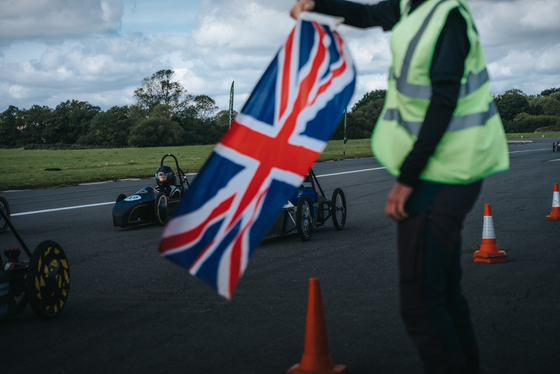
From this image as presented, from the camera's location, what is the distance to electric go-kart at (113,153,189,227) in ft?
30.5

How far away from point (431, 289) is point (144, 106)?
115433mm

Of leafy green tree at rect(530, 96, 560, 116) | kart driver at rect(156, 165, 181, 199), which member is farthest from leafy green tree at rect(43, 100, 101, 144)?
kart driver at rect(156, 165, 181, 199)

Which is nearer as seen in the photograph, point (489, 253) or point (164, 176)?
point (489, 253)

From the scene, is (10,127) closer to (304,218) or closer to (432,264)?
(304,218)

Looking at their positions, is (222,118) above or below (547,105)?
above

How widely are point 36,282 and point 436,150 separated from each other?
3375 mm

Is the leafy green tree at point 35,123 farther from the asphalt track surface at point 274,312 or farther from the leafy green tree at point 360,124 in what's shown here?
the asphalt track surface at point 274,312

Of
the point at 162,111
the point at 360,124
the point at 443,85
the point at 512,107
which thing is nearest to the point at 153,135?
the point at 162,111

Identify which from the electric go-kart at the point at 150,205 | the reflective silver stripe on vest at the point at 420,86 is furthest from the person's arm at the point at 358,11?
the electric go-kart at the point at 150,205

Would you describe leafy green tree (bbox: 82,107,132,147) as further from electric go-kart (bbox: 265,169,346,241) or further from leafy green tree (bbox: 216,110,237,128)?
electric go-kart (bbox: 265,169,346,241)

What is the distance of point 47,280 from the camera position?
14.4ft

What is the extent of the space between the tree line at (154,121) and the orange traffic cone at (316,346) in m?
87.7

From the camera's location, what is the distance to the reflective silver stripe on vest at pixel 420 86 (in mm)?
2004

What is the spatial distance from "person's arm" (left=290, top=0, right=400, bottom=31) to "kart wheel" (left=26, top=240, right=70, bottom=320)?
2906 mm
